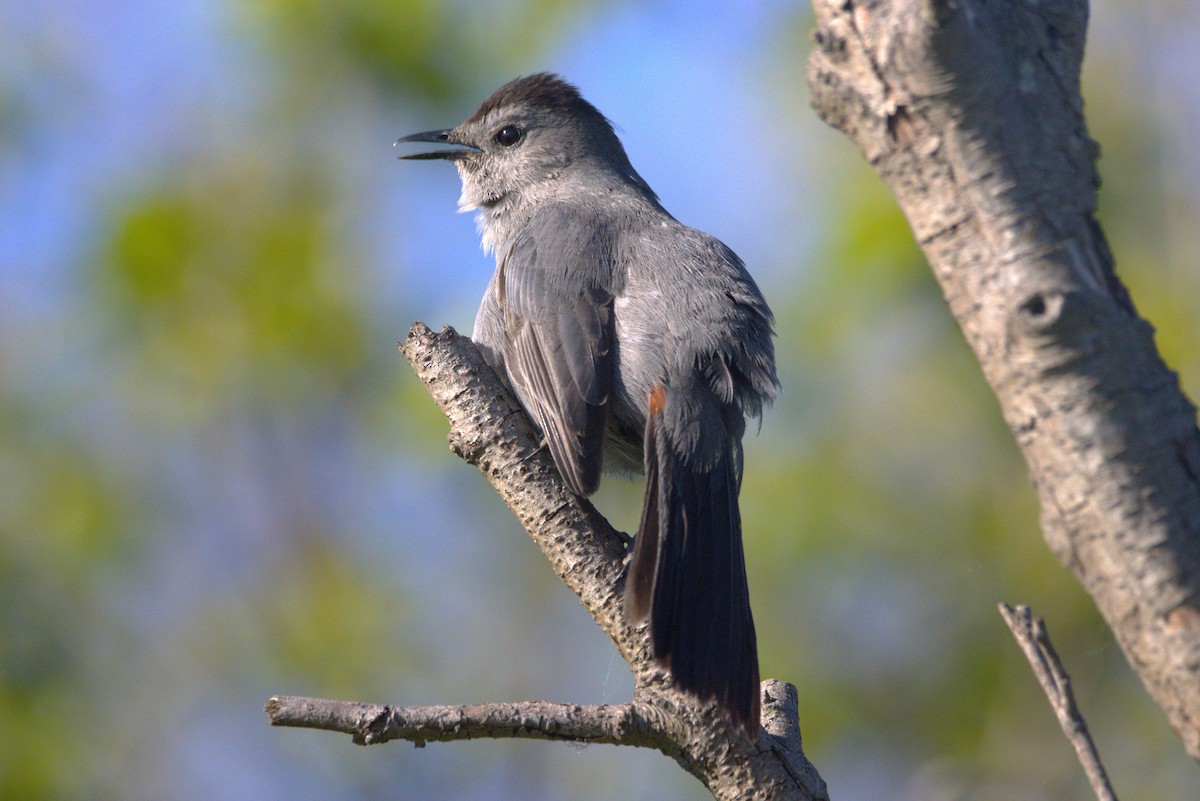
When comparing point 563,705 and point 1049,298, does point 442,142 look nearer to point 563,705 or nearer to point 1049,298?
point 563,705

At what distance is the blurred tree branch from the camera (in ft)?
6.99

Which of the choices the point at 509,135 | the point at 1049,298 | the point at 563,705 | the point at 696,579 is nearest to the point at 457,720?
the point at 563,705

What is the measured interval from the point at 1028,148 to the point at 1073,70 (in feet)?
0.56

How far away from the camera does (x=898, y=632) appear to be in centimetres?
498

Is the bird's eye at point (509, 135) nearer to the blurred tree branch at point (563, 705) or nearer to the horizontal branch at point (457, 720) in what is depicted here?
the blurred tree branch at point (563, 705)

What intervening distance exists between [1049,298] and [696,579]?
4.89ft

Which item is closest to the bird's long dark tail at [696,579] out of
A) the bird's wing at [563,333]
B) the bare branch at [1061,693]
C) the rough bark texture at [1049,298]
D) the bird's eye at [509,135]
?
the bird's wing at [563,333]

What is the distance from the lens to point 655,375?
3293 mm

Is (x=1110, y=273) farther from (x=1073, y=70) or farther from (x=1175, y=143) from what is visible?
(x=1175, y=143)

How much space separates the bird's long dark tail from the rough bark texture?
110cm

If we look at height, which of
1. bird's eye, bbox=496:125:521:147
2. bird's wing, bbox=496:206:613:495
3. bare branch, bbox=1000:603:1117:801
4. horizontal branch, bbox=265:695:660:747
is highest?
bird's eye, bbox=496:125:521:147

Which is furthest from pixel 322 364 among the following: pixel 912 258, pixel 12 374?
pixel 912 258

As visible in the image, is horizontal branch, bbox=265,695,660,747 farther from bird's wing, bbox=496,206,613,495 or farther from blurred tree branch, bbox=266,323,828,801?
bird's wing, bbox=496,206,613,495

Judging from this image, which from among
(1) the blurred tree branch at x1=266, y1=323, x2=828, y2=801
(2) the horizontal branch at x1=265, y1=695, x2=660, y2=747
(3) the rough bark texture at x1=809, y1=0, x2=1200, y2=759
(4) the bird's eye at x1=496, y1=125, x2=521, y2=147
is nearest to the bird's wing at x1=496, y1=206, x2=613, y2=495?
(1) the blurred tree branch at x1=266, y1=323, x2=828, y2=801
